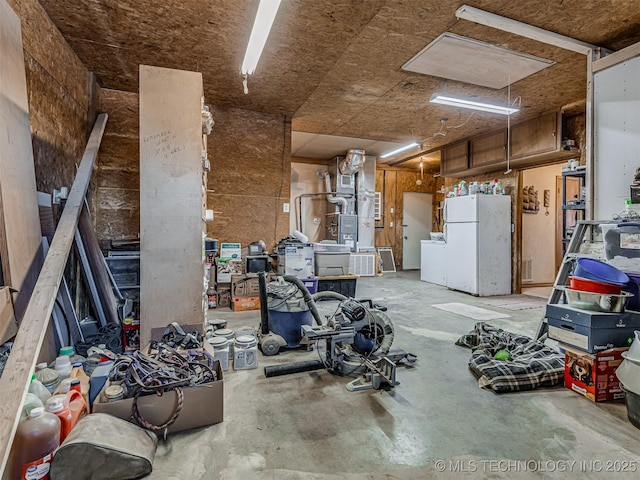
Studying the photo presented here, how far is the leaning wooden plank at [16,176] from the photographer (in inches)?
74.5

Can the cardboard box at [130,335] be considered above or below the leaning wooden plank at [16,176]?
below

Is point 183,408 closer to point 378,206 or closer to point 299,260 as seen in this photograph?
point 299,260

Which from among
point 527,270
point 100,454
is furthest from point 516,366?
point 527,270

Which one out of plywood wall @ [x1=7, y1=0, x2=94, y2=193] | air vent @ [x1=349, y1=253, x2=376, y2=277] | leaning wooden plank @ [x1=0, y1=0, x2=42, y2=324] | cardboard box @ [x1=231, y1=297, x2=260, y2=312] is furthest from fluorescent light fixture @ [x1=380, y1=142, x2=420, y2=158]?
leaning wooden plank @ [x1=0, y1=0, x2=42, y2=324]

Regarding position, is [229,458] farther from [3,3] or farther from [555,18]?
[555,18]

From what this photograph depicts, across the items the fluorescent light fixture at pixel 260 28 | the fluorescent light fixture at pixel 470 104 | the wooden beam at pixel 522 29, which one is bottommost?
the fluorescent light fixture at pixel 260 28

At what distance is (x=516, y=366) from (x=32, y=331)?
295 centimetres

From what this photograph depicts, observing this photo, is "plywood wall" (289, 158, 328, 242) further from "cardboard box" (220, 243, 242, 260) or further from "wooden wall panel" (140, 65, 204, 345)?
"wooden wall panel" (140, 65, 204, 345)

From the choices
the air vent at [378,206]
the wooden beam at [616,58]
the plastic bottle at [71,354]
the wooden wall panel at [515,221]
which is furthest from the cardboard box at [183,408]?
the air vent at [378,206]

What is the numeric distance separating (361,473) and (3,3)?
3195mm

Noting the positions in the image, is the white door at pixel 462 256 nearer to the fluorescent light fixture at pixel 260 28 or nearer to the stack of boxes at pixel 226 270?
the stack of boxes at pixel 226 270

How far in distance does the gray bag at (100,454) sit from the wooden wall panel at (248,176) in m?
3.58

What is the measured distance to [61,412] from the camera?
4.73ft

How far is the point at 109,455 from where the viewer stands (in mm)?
1327
